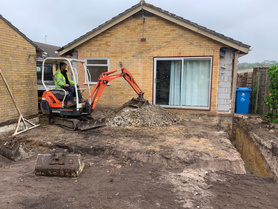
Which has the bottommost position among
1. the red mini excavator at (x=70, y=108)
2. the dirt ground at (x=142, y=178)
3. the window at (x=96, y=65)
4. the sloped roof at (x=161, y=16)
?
the dirt ground at (x=142, y=178)

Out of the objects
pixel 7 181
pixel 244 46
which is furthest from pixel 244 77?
pixel 7 181

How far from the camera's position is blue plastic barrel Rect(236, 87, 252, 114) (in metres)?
9.83

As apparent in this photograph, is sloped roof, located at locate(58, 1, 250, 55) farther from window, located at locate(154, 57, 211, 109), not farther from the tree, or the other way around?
the tree

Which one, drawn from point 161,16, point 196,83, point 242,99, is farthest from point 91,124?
point 242,99

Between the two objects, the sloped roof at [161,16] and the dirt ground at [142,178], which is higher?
the sloped roof at [161,16]

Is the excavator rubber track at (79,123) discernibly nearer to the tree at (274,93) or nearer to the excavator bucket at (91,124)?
the excavator bucket at (91,124)

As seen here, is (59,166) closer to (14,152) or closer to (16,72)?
(14,152)

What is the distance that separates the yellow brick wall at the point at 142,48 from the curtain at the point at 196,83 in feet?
1.07

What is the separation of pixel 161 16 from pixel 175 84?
116 inches

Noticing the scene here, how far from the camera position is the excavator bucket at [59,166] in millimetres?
4164

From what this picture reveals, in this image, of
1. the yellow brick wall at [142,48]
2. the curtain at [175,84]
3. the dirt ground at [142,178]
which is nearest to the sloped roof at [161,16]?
the yellow brick wall at [142,48]

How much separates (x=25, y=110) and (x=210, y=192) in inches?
306

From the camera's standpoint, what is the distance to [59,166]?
4.19m

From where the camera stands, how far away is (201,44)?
28.0 ft
